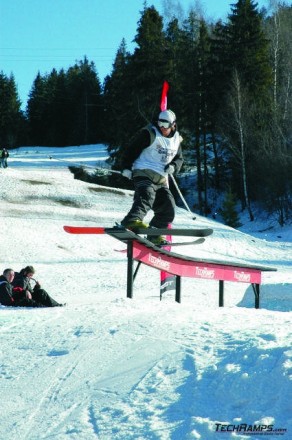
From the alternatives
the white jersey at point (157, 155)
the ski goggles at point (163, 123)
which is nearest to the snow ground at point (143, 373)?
the white jersey at point (157, 155)

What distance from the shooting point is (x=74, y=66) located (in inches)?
3337

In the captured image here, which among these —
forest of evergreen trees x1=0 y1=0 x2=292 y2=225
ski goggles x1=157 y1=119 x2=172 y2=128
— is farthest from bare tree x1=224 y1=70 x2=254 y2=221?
ski goggles x1=157 y1=119 x2=172 y2=128

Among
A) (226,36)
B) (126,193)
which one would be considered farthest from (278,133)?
(126,193)

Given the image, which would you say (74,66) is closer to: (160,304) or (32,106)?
(32,106)

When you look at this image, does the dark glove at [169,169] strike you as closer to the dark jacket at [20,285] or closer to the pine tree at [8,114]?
the dark jacket at [20,285]

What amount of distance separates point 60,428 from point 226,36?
3730 centimetres

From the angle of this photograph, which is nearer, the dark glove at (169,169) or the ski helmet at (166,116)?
the ski helmet at (166,116)

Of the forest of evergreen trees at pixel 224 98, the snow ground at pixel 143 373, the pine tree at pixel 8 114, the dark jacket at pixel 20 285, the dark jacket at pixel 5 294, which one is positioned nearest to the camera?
the snow ground at pixel 143 373

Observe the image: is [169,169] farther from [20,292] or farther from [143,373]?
[143,373]

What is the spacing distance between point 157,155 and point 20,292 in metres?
3.26

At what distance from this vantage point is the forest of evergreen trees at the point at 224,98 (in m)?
35.3

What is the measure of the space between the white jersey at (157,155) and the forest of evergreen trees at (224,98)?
84.0 feet

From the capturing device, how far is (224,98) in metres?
37.0

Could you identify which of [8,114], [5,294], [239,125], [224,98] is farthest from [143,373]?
Answer: [8,114]
